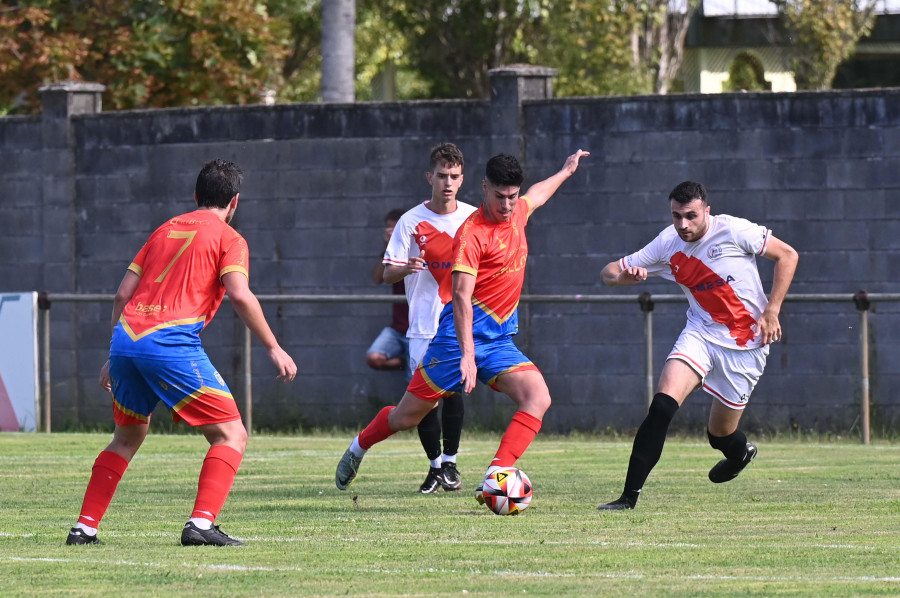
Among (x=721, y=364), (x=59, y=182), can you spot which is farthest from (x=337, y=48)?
(x=721, y=364)

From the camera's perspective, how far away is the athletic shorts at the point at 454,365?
9438 mm

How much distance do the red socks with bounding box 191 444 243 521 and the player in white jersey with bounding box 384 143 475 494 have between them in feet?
8.73

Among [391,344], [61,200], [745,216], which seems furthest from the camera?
[61,200]

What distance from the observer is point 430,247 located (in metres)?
10.4

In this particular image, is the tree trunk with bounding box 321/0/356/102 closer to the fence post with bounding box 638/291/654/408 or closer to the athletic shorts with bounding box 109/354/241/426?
the fence post with bounding box 638/291/654/408

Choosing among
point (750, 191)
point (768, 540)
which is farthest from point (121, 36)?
point (768, 540)

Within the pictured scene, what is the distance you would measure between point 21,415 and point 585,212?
19.3ft

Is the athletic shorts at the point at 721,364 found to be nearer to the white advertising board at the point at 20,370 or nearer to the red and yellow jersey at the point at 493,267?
the red and yellow jersey at the point at 493,267

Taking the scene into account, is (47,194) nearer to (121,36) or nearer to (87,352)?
(87,352)

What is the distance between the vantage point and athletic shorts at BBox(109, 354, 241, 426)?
7.56 metres

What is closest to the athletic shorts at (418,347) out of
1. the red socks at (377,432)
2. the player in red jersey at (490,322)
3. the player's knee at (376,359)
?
the red socks at (377,432)

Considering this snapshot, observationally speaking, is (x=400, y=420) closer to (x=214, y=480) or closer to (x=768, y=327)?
(x=768, y=327)

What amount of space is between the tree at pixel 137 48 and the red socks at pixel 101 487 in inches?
563

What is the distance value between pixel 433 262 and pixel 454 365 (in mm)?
1140
